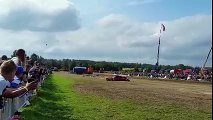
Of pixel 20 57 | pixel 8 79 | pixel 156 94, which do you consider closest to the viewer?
pixel 8 79

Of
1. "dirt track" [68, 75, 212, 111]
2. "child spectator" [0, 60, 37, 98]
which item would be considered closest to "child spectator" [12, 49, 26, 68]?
"child spectator" [0, 60, 37, 98]

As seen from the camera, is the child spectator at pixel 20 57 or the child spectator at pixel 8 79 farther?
the child spectator at pixel 20 57

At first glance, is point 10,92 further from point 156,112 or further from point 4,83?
point 156,112

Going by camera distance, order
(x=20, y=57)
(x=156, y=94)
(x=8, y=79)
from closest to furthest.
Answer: (x=8, y=79) → (x=20, y=57) → (x=156, y=94)

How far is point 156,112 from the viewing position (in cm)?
1914

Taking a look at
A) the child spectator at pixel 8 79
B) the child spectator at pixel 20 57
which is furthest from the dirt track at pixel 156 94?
the child spectator at pixel 8 79

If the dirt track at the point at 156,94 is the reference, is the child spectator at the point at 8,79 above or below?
above

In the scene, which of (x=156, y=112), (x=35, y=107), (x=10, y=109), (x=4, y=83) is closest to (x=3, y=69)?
(x=4, y=83)

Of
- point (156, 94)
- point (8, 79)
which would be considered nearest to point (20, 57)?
point (8, 79)

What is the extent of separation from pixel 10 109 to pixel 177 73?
10364cm

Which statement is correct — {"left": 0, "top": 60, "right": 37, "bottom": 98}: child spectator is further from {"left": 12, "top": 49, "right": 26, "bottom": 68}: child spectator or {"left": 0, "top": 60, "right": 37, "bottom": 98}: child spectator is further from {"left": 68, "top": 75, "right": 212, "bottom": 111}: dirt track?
{"left": 68, "top": 75, "right": 212, "bottom": 111}: dirt track

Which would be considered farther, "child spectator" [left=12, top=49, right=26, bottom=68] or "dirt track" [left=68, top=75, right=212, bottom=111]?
"dirt track" [left=68, top=75, right=212, bottom=111]

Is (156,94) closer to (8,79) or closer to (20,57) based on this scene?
(20,57)

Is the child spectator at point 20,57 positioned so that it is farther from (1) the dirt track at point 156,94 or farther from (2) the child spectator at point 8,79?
(1) the dirt track at point 156,94
